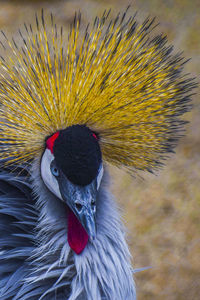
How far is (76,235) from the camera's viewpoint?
3.73 ft

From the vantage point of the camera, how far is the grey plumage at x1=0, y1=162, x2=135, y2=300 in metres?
1.15

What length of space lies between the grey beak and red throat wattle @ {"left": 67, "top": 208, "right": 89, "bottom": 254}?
0.35 ft

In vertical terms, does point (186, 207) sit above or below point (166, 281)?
above

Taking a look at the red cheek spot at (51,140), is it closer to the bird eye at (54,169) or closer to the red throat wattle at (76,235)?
the bird eye at (54,169)

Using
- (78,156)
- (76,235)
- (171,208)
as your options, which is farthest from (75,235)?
(171,208)

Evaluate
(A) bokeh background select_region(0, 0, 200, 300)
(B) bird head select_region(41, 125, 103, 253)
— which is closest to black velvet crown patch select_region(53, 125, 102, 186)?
(B) bird head select_region(41, 125, 103, 253)

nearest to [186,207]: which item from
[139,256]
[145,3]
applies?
[139,256]

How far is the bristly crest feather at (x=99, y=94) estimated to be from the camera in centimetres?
116

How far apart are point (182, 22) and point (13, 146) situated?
192cm

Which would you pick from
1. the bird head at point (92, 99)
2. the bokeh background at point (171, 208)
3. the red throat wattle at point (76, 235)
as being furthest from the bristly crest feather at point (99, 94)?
the bokeh background at point (171, 208)

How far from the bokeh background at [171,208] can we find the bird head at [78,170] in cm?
61

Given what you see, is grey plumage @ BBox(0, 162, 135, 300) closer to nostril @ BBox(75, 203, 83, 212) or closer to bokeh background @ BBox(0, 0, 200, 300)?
nostril @ BBox(75, 203, 83, 212)

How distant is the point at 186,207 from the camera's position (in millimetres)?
2059

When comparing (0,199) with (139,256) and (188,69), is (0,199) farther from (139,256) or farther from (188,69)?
(188,69)
